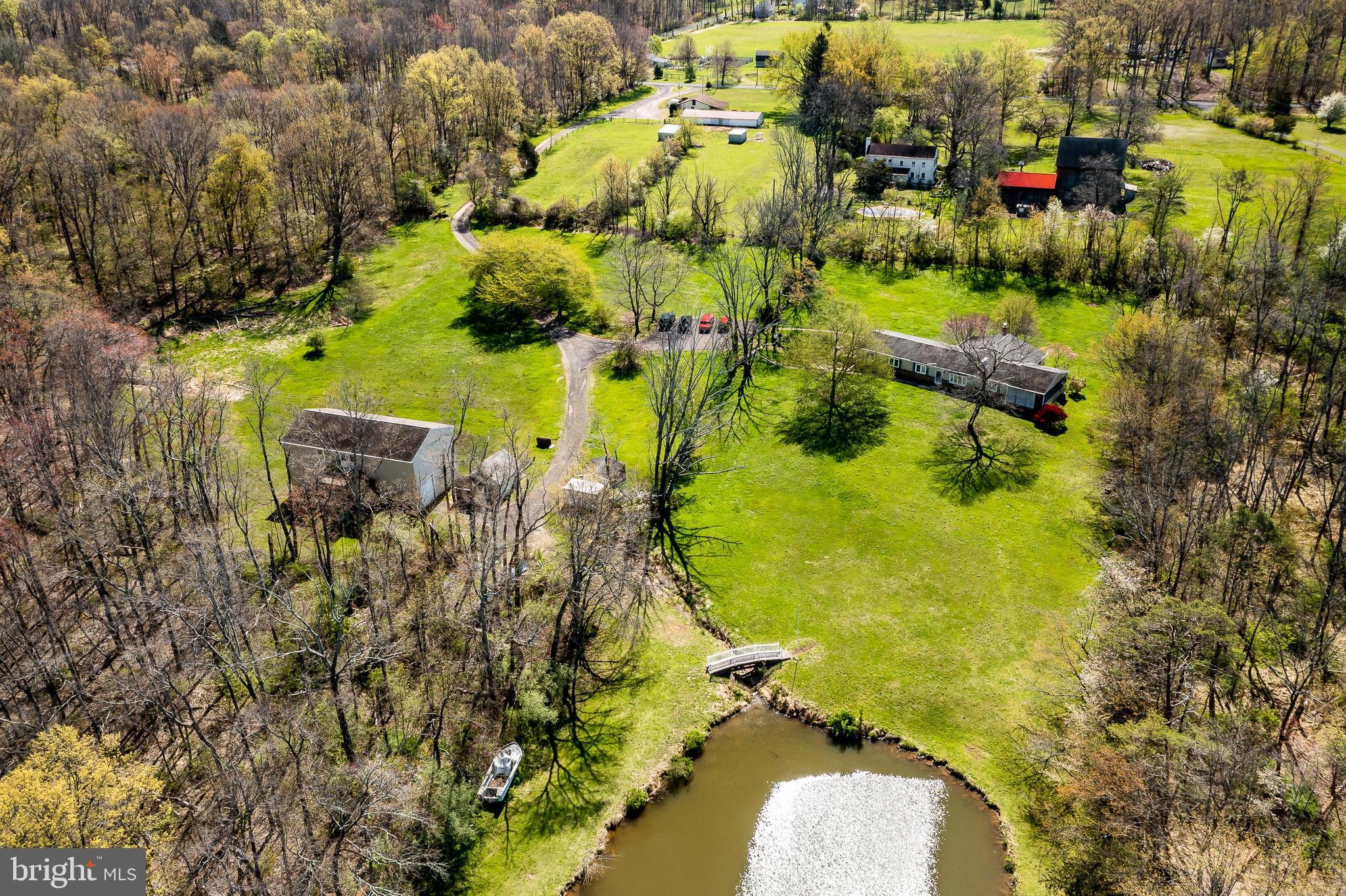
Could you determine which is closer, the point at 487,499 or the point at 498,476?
the point at 487,499

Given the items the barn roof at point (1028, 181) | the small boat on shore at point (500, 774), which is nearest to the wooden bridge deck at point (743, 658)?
the small boat on shore at point (500, 774)

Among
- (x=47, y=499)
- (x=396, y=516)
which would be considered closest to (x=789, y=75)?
(x=396, y=516)

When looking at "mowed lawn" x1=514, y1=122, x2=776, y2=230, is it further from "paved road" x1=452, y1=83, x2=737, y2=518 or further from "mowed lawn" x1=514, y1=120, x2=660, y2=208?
"paved road" x1=452, y1=83, x2=737, y2=518

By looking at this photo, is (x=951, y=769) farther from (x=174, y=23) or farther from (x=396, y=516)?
(x=174, y=23)

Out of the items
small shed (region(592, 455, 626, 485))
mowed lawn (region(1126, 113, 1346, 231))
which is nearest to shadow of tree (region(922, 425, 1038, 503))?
small shed (region(592, 455, 626, 485))

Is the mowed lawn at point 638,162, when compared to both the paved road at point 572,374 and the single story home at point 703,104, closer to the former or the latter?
the single story home at point 703,104

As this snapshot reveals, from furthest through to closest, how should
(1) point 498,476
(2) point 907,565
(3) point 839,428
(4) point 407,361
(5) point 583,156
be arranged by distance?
(5) point 583,156 → (4) point 407,361 → (3) point 839,428 → (1) point 498,476 → (2) point 907,565

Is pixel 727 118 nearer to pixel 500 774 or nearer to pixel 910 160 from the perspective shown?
pixel 910 160

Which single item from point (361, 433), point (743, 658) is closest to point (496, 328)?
point (361, 433)
